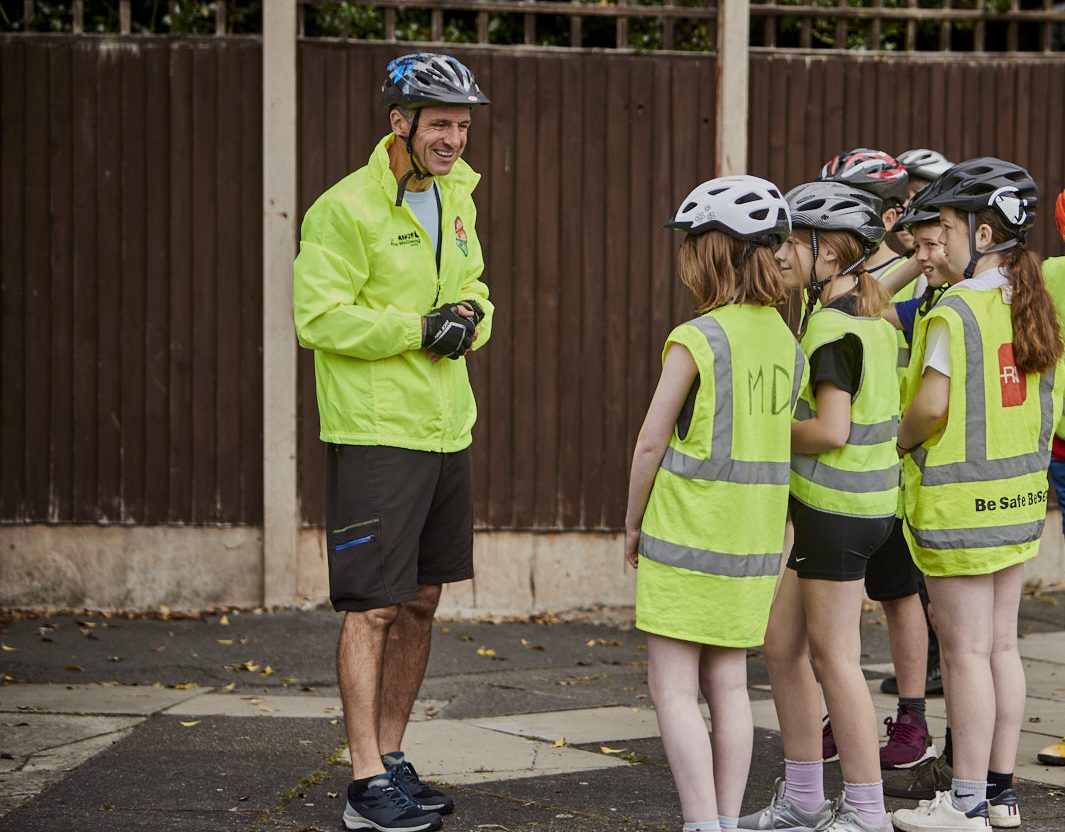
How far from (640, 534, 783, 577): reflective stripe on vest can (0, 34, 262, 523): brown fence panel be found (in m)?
4.40

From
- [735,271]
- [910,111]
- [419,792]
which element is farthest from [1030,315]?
[910,111]

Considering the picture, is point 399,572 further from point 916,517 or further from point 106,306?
point 106,306

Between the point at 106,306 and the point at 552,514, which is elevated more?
the point at 106,306

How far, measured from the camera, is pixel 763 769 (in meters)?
5.37

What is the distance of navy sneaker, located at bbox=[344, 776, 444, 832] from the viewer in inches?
180

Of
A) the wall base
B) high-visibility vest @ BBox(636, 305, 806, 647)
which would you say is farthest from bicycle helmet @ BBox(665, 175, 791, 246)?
the wall base

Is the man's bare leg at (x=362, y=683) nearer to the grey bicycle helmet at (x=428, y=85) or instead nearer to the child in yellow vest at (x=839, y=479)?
the child in yellow vest at (x=839, y=479)

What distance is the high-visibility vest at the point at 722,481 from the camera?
411 centimetres

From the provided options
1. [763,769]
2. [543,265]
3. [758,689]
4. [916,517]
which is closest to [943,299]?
[916,517]

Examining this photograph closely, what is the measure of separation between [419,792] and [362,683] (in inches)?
17.3

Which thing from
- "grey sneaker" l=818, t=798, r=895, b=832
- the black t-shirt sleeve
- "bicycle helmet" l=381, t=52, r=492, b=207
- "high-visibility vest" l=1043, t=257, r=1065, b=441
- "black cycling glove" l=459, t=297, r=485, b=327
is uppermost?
"bicycle helmet" l=381, t=52, r=492, b=207

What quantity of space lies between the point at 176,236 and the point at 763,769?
441cm

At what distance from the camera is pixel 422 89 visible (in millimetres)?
4781

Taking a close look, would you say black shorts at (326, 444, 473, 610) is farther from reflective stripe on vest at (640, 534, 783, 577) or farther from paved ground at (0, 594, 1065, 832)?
reflective stripe on vest at (640, 534, 783, 577)
